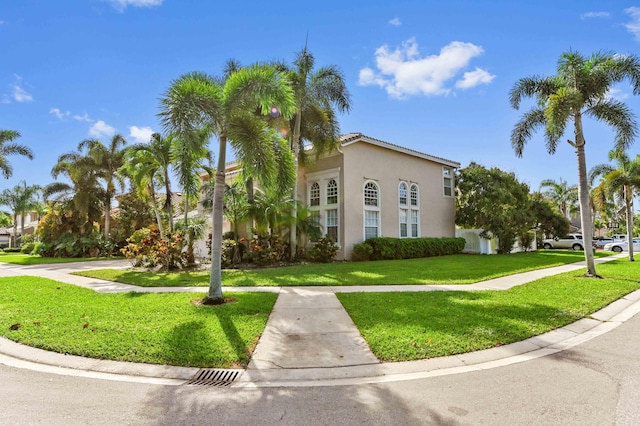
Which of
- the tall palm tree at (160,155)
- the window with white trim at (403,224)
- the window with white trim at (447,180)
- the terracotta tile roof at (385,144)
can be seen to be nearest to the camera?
the tall palm tree at (160,155)

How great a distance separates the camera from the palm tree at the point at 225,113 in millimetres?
7734

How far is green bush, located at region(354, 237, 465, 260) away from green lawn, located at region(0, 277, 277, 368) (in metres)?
10.8

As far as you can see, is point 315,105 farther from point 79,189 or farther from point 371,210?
point 79,189

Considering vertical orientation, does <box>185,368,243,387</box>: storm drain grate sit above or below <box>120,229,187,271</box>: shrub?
below

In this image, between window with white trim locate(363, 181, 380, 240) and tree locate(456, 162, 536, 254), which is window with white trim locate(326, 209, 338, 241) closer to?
window with white trim locate(363, 181, 380, 240)

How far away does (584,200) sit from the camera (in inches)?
490

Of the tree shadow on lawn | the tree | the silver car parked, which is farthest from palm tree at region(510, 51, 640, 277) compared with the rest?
the silver car parked

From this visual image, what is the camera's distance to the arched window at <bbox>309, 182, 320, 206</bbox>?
20.0m

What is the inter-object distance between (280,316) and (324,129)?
1234 cm

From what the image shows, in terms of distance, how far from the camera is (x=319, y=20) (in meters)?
11.0

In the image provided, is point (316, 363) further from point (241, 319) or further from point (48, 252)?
point (48, 252)

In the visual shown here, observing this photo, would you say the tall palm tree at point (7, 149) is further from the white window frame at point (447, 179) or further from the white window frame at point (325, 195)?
the white window frame at point (447, 179)

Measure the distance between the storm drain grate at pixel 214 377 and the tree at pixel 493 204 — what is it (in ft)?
77.3

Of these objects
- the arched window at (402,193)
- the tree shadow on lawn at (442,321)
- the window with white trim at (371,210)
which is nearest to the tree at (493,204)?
the arched window at (402,193)
